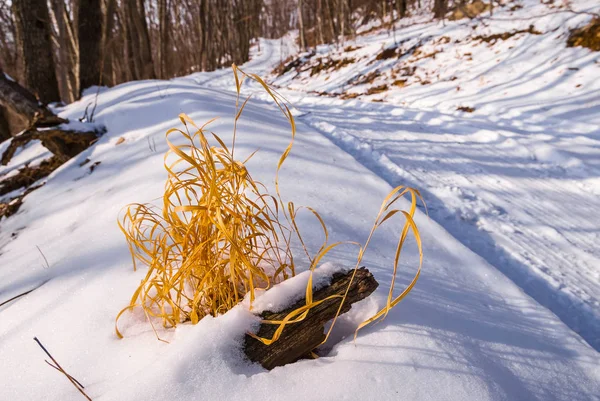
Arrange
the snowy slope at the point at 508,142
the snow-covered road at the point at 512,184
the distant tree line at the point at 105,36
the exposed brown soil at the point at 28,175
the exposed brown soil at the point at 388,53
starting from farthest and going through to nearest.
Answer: the exposed brown soil at the point at 388,53 → the distant tree line at the point at 105,36 → the exposed brown soil at the point at 28,175 → the snowy slope at the point at 508,142 → the snow-covered road at the point at 512,184

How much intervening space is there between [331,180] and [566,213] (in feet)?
4.80

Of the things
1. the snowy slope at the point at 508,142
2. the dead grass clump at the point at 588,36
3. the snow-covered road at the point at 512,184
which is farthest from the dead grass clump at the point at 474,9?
the snow-covered road at the point at 512,184

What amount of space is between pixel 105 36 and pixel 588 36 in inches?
326

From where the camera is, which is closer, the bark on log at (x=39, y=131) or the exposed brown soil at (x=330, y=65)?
the bark on log at (x=39, y=131)

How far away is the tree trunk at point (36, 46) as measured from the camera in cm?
360

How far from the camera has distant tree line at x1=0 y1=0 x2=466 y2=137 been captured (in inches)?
148

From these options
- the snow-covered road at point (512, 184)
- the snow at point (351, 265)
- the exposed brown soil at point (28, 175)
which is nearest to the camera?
the snow at point (351, 265)

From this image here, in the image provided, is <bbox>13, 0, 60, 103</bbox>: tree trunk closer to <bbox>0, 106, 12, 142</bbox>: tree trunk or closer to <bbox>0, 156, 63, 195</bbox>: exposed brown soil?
<bbox>0, 106, 12, 142</bbox>: tree trunk

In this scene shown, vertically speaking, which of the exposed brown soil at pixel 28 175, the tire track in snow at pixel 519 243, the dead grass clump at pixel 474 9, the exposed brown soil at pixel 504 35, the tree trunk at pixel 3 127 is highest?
the dead grass clump at pixel 474 9

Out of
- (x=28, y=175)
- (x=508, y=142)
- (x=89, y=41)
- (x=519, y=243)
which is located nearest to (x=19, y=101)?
(x=28, y=175)

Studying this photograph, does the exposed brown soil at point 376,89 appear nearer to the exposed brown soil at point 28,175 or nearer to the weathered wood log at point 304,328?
the exposed brown soil at point 28,175

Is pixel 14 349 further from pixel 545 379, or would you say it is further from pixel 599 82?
pixel 599 82

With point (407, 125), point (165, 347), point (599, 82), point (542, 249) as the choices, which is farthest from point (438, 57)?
point (165, 347)

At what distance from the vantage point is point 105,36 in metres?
6.71
